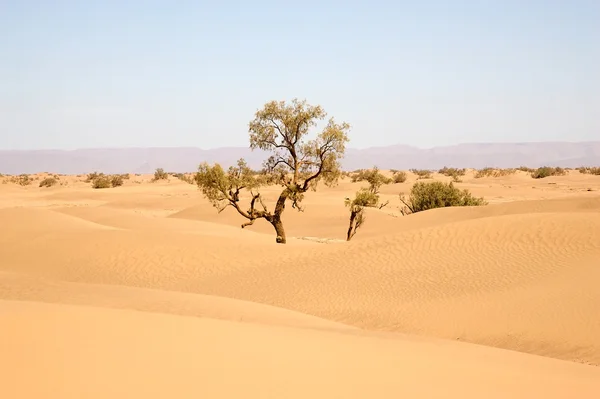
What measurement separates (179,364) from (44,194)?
54.9m

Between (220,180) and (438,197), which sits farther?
(438,197)

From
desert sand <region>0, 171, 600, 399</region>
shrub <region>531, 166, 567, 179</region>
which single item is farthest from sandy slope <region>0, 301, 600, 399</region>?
shrub <region>531, 166, 567, 179</region>

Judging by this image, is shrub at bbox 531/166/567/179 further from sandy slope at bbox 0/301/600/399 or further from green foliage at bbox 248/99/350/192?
sandy slope at bbox 0/301/600/399

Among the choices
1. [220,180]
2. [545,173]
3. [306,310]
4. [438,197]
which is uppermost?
[220,180]

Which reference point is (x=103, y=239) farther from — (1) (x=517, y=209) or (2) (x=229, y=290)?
(1) (x=517, y=209)

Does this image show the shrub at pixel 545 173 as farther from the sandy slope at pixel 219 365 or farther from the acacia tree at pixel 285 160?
the sandy slope at pixel 219 365

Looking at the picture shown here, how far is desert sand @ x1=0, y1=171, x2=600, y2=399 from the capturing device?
181 inches

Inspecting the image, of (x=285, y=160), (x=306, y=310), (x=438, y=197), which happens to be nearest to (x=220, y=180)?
(x=285, y=160)

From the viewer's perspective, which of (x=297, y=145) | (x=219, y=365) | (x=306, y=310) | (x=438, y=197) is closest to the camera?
(x=219, y=365)

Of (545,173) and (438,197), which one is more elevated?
(545,173)

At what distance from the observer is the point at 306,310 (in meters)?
12.8

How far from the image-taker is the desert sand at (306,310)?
4590 mm

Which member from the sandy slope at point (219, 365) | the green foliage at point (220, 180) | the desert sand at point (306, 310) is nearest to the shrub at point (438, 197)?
the desert sand at point (306, 310)

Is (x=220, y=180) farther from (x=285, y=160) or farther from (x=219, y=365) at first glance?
(x=219, y=365)
